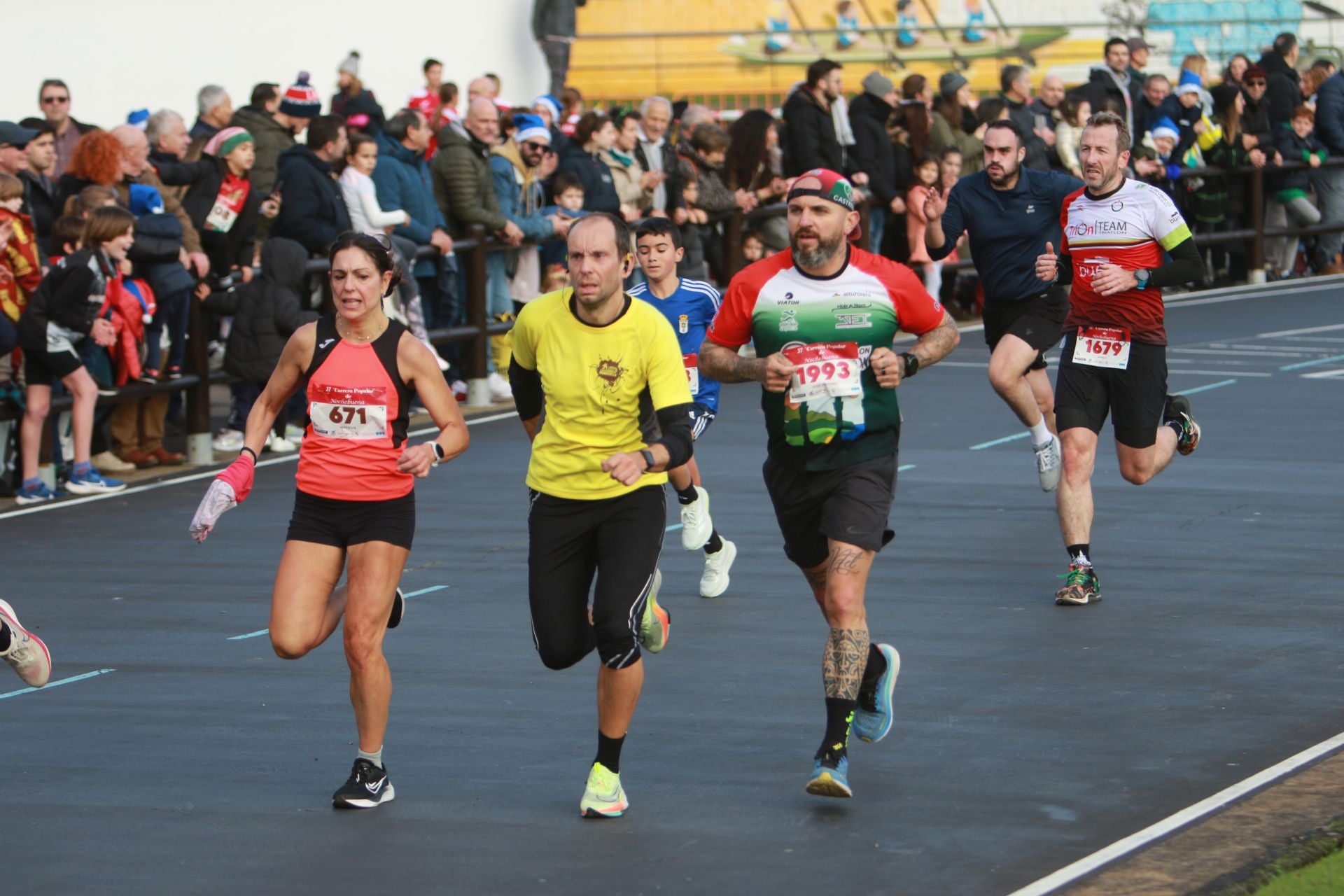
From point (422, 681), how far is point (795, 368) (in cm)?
226

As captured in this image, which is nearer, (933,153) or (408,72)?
(933,153)

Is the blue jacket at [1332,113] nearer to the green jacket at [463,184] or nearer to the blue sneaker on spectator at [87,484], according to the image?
the green jacket at [463,184]

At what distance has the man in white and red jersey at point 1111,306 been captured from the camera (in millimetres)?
9805

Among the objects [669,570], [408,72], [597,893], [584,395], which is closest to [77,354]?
[669,570]

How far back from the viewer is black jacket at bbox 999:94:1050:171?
67.5 ft

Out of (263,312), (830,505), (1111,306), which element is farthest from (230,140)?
(830,505)

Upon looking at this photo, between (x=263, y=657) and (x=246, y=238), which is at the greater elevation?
(x=246, y=238)

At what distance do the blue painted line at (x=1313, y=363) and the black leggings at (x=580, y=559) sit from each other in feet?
39.3

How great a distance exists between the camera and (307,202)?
14711 mm

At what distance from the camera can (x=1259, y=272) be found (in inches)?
969

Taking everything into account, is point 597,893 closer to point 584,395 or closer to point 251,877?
point 251,877

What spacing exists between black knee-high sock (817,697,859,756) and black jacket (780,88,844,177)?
1301 centimetres

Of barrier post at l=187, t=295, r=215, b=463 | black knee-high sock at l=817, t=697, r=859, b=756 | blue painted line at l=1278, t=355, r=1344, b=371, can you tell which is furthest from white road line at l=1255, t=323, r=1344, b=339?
black knee-high sock at l=817, t=697, r=859, b=756

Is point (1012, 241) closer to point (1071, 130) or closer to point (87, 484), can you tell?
point (87, 484)
